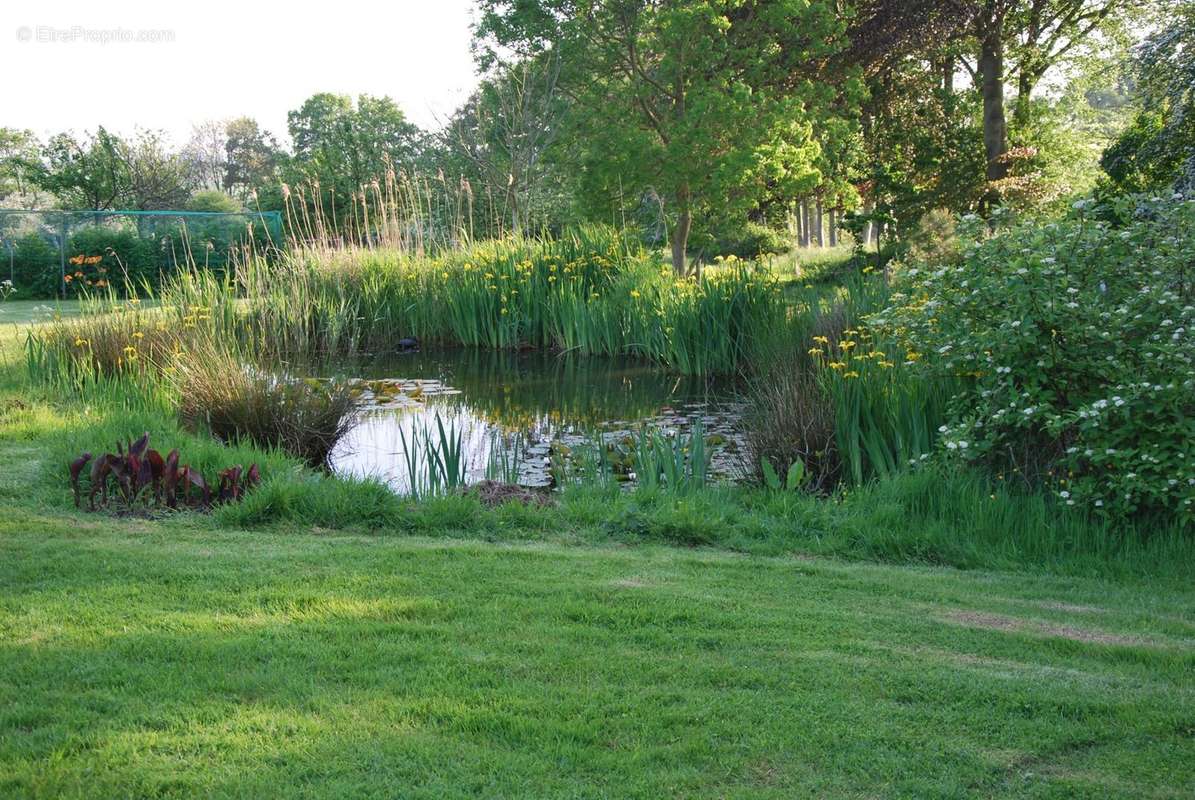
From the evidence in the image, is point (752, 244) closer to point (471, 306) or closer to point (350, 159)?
point (350, 159)

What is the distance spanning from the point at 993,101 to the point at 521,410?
50.4ft

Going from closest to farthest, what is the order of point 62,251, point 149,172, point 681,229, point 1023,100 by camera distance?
point 681,229 < point 62,251 < point 1023,100 < point 149,172

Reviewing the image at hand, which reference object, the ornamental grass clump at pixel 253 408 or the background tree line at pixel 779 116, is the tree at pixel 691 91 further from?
the ornamental grass clump at pixel 253 408

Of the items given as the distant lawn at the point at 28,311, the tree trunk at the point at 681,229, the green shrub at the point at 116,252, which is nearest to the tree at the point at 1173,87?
the tree trunk at the point at 681,229

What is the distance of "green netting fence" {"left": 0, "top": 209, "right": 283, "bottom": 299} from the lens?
1895cm

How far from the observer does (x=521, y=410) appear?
1018 centimetres

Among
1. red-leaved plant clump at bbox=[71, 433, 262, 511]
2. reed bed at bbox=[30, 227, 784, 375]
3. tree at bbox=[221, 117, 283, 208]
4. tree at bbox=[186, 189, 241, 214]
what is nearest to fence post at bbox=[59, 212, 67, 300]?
reed bed at bbox=[30, 227, 784, 375]

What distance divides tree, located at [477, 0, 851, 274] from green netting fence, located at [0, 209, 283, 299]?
6.50 metres

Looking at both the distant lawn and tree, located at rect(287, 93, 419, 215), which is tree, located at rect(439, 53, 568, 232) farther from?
the distant lawn

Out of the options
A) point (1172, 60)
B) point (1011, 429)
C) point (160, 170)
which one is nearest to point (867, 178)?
point (1172, 60)

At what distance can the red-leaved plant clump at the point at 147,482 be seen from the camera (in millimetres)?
5297

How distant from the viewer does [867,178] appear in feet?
75.0

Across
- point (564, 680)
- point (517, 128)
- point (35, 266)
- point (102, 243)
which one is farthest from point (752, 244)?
point (564, 680)

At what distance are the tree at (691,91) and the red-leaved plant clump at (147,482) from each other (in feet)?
41.2
